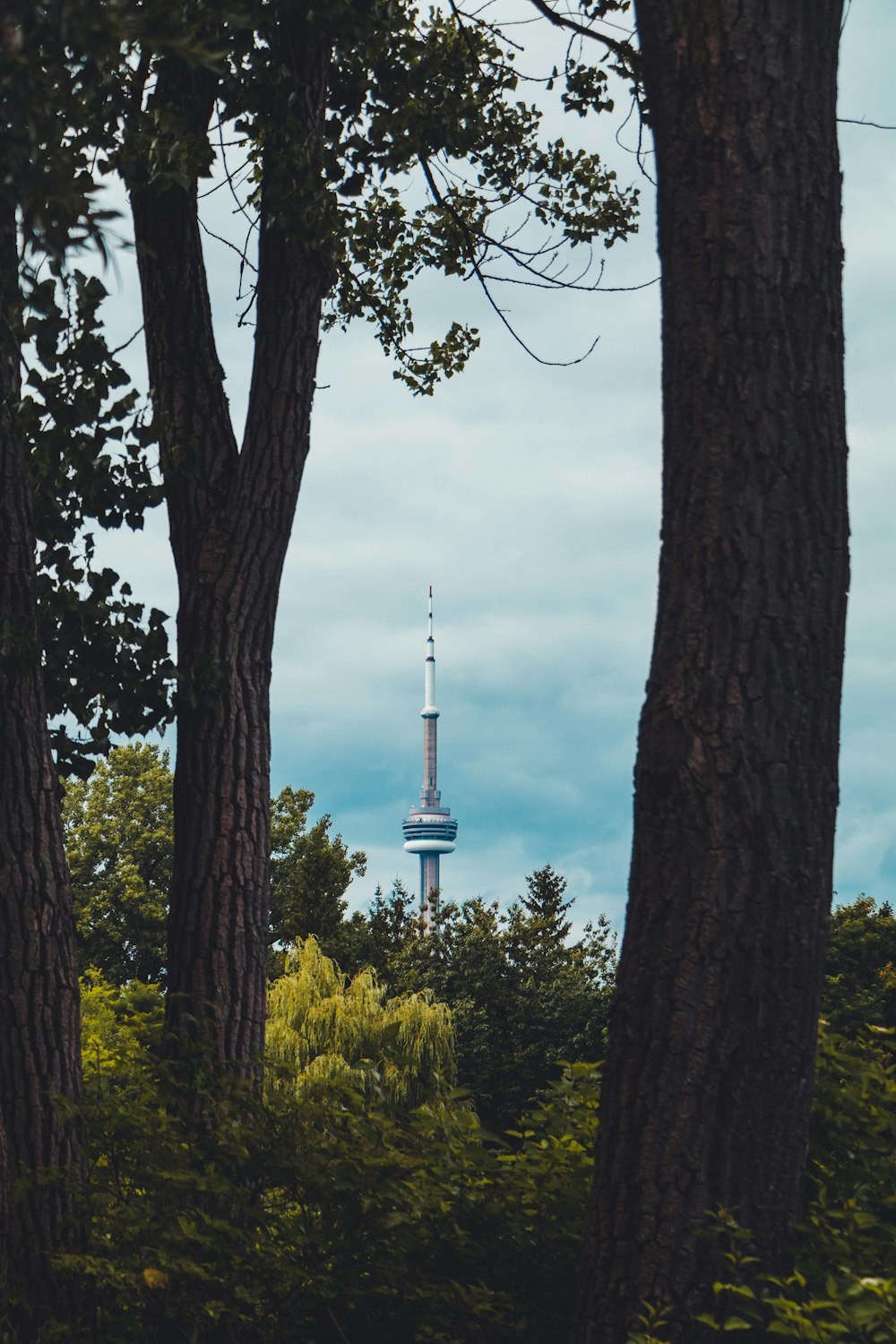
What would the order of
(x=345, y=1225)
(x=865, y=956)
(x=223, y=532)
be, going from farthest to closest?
(x=865, y=956)
(x=223, y=532)
(x=345, y=1225)

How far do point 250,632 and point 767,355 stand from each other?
2.94 m

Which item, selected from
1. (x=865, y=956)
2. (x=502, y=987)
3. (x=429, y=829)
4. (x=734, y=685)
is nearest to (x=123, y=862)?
(x=502, y=987)

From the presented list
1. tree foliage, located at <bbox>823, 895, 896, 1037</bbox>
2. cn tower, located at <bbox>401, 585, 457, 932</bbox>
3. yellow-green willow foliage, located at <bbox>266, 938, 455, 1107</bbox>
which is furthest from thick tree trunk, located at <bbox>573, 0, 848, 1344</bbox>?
cn tower, located at <bbox>401, 585, 457, 932</bbox>

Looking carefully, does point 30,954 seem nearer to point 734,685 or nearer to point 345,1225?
point 345,1225

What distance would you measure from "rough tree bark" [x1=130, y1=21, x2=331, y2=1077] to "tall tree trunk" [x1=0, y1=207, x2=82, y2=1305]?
533 mm

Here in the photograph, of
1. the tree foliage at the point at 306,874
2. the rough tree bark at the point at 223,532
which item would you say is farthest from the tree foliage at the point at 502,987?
the rough tree bark at the point at 223,532

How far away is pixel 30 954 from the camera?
17.0ft

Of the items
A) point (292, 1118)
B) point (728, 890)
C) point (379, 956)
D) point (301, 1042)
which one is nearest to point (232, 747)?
point (292, 1118)

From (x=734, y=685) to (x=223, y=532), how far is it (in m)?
3.08

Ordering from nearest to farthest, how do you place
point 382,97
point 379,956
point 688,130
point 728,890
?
point 728,890
point 688,130
point 382,97
point 379,956

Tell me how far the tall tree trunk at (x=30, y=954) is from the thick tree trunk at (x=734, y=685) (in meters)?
2.36

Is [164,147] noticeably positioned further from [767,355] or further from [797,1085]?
[797,1085]

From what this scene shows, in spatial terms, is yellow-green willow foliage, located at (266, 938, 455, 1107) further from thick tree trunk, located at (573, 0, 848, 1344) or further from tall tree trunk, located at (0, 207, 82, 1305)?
thick tree trunk, located at (573, 0, 848, 1344)

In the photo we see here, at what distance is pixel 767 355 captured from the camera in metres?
3.84
